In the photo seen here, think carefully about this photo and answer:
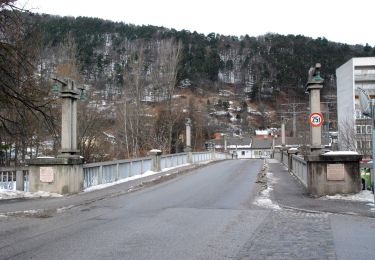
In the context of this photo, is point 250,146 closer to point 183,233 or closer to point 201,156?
point 201,156

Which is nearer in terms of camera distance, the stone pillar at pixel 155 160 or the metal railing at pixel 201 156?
the stone pillar at pixel 155 160

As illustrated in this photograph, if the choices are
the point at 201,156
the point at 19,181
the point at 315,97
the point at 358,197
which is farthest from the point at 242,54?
the point at 358,197

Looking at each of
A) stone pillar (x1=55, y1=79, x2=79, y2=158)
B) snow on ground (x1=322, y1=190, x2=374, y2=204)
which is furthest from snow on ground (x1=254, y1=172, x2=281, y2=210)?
stone pillar (x1=55, y1=79, x2=79, y2=158)

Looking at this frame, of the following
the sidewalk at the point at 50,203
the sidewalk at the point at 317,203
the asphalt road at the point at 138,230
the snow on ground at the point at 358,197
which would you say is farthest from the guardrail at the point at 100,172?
the snow on ground at the point at 358,197

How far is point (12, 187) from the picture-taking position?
16.2 m

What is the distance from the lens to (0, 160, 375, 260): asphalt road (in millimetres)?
7199

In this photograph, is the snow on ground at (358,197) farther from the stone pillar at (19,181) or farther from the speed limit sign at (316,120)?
the stone pillar at (19,181)

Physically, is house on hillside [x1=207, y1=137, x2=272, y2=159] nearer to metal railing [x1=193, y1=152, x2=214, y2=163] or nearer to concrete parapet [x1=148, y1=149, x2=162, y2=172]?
metal railing [x1=193, y1=152, x2=214, y2=163]

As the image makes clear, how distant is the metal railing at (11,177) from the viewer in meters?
15.8

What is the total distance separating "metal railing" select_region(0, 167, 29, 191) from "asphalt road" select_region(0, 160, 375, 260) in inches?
141

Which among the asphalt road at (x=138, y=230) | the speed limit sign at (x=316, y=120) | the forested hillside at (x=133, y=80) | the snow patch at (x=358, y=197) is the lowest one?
the asphalt road at (x=138, y=230)

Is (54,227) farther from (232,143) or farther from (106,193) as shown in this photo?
(232,143)

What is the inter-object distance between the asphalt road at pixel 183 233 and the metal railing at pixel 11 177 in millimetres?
3575

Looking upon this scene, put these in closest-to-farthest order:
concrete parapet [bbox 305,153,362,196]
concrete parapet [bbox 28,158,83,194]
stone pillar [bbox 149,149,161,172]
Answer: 1. concrete parapet [bbox 305,153,362,196]
2. concrete parapet [bbox 28,158,83,194]
3. stone pillar [bbox 149,149,161,172]
